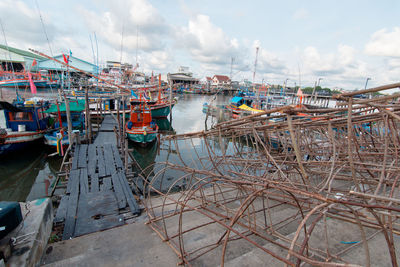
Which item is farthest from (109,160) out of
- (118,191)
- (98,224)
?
(98,224)

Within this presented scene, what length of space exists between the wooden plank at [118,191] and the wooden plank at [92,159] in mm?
883

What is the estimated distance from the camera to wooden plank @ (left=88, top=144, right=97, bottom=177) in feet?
22.5

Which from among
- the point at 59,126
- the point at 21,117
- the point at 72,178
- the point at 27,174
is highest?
the point at 21,117

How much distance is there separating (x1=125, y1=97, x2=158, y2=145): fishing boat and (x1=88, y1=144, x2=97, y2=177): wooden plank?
4312 millimetres

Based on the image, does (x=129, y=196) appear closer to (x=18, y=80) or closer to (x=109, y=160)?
(x=109, y=160)

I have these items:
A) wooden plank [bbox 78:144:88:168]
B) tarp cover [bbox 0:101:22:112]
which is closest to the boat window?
tarp cover [bbox 0:101:22:112]

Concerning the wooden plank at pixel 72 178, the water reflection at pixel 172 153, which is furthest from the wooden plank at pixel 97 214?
the water reflection at pixel 172 153

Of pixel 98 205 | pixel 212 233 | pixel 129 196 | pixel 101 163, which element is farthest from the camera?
pixel 101 163

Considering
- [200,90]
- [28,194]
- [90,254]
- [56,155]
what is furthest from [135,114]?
[200,90]

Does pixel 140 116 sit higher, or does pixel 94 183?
pixel 140 116

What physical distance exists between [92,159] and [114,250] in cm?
549

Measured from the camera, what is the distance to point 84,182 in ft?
19.9

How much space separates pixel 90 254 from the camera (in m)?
3.28

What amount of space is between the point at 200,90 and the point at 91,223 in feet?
216
